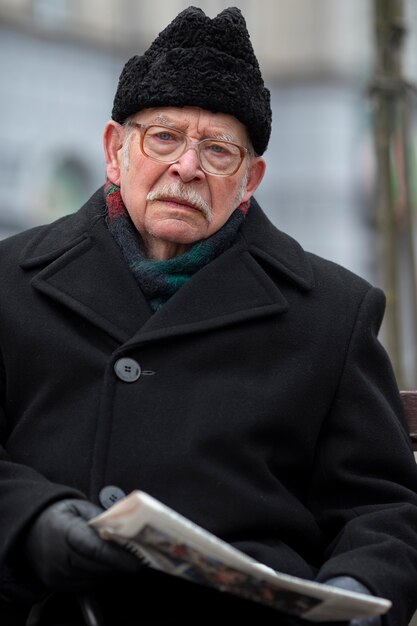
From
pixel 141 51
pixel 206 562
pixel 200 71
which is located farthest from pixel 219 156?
pixel 141 51

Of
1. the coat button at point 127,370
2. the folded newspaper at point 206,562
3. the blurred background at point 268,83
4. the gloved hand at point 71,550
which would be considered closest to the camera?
the folded newspaper at point 206,562

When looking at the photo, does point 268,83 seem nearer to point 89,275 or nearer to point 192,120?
point 192,120

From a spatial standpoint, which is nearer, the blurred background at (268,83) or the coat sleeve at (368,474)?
the coat sleeve at (368,474)

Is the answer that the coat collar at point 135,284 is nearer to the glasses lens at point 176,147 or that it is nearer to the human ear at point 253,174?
the human ear at point 253,174

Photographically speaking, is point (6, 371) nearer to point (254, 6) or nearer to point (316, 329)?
point (316, 329)

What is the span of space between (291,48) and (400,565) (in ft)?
56.8

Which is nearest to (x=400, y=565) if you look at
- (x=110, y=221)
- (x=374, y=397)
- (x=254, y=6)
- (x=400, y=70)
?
(x=374, y=397)

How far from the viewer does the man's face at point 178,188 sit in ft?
9.80

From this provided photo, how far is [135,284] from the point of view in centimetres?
297

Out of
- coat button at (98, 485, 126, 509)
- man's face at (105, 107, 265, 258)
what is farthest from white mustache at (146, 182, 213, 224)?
coat button at (98, 485, 126, 509)

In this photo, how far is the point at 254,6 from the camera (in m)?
19.1

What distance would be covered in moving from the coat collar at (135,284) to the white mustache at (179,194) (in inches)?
5.5

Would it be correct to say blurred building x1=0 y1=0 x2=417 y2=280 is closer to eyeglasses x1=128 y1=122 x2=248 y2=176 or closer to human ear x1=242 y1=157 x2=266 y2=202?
human ear x1=242 y1=157 x2=266 y2=202

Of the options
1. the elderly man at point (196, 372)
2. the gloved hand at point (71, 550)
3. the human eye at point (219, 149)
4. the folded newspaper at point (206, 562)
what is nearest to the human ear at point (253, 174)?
the elderly man at point (196, 372)
